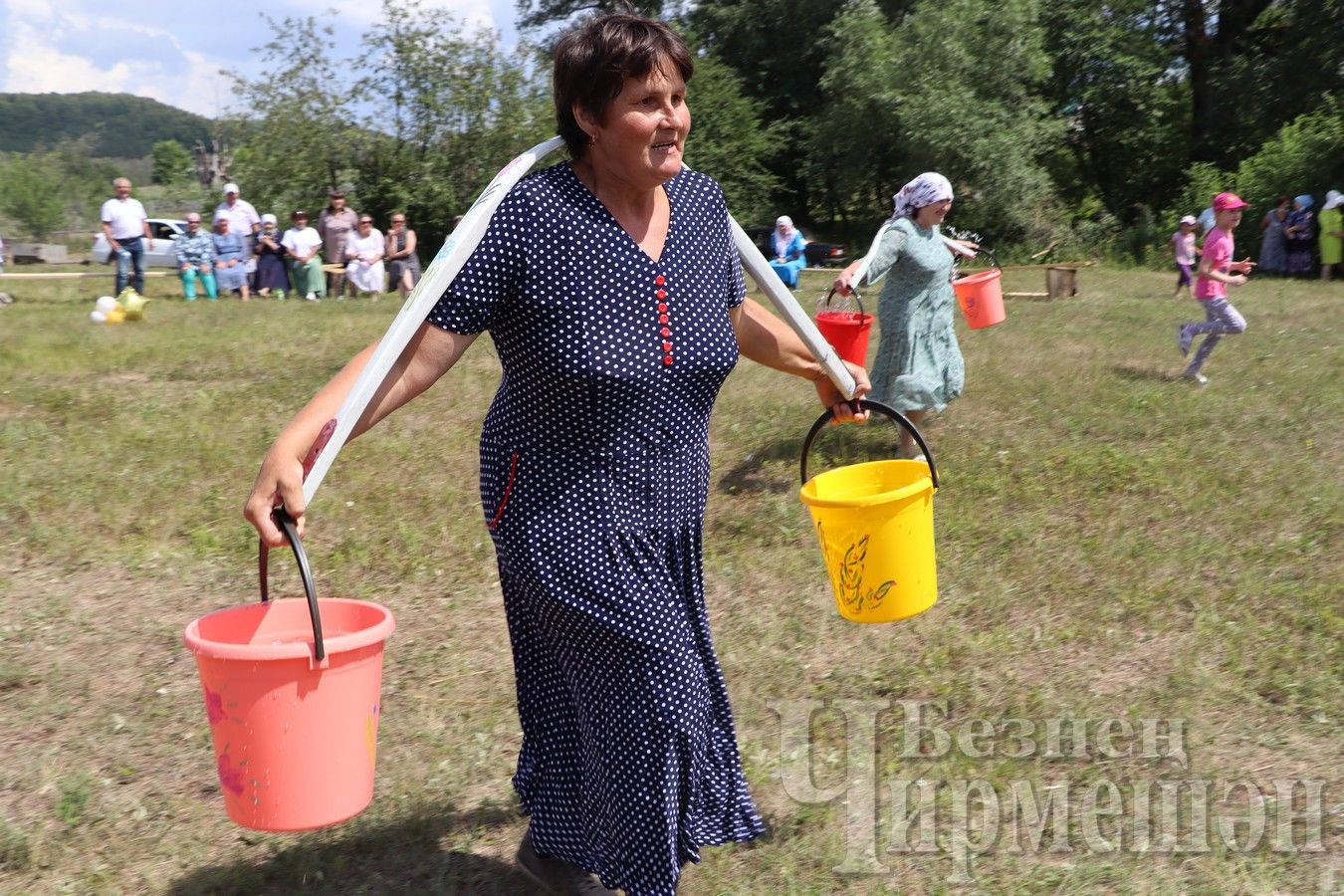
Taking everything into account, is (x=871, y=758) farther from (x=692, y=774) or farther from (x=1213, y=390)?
(x=1213, y=390)

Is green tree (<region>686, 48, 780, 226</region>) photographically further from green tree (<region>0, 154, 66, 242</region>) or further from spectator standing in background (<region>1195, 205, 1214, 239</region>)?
green tree (<region>0, 154, 66, 242</region>)

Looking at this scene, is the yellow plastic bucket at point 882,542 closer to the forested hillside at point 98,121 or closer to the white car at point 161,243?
the white car at point 161,243

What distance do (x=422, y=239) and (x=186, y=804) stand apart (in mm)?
23280

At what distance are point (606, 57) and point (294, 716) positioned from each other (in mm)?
1442

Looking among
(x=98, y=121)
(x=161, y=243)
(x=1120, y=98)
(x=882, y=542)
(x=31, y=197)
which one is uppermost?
(x=98, y=121)

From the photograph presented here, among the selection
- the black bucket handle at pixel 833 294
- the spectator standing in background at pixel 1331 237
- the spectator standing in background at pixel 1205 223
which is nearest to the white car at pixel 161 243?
the spectator standing in background at pixel 1205 223

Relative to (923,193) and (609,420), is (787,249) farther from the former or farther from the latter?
(609,420)

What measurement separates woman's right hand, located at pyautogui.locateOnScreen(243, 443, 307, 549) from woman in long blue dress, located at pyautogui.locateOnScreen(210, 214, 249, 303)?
16.6m

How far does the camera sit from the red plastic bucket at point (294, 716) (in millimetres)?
2412

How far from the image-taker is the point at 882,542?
3328 mm

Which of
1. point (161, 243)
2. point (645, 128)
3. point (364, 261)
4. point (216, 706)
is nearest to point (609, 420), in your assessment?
point (645, 128)

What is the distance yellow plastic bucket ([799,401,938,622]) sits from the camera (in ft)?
10.7

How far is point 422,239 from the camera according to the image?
85.5 feet

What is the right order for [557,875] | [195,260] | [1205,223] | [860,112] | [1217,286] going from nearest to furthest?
[557,875]
[1217,286]
[195,260]
[1205,223]
[860,112]
